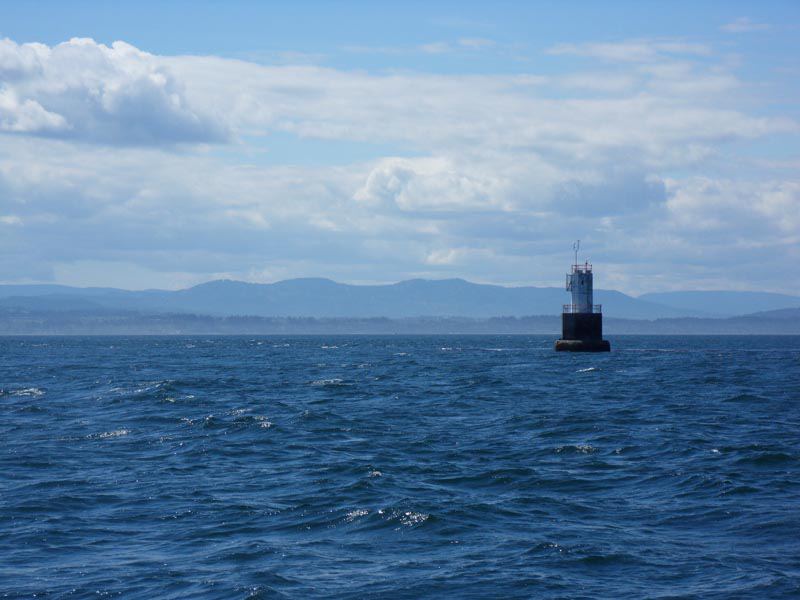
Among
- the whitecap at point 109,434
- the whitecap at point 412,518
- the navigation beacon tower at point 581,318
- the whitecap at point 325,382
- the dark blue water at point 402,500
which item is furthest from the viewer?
the navigation beacon tower at point 581,318

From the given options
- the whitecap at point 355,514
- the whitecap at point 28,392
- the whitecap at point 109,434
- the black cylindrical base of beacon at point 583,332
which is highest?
the black cylindrical base of beacon at point 583,332

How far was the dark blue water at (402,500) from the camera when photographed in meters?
17.4

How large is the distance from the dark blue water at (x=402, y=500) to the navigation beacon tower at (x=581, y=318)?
161 ft

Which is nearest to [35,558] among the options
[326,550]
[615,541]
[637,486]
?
[326,550]

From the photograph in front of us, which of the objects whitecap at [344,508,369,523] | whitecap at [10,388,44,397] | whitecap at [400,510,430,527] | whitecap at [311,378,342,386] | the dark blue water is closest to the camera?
the dark blue water

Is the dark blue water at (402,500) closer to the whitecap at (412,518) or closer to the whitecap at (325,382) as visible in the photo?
the whitecap at (412,518)

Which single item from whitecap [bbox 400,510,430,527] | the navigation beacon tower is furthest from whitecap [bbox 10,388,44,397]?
the navigation beacon tower

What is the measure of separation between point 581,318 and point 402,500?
7836 cm

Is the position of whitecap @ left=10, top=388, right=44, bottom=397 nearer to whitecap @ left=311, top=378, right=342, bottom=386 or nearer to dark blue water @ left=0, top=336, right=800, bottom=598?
dark blue water @ left=0, top=336, right=800, bottom=598

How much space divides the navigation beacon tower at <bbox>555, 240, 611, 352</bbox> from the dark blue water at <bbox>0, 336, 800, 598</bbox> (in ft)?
161

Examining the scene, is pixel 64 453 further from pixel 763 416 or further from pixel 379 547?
pixel 763 416

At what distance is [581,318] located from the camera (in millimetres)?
99438

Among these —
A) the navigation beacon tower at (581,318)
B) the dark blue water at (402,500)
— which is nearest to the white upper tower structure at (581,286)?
the navigation beacon tower at (581,318)

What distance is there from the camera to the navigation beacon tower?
317 feet
